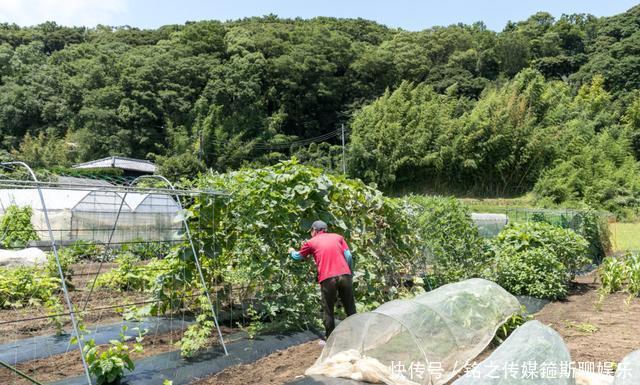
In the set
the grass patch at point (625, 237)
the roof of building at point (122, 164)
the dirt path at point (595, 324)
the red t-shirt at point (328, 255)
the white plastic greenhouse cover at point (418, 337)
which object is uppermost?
the roof of building at point (122, 164)

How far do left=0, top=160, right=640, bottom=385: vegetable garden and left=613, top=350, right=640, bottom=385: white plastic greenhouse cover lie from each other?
1756 millimetres

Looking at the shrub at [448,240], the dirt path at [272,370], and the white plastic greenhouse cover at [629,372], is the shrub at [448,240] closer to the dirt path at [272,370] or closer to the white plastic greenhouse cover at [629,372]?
the dirt path at [272,370]

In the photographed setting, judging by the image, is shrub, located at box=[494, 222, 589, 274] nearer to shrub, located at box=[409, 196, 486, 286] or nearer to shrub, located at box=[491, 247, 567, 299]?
shrub, located at box=[491, 247, 567, 299]

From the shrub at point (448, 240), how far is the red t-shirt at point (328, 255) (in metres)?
3.38

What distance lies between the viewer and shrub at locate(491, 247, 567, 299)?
8.52 metres

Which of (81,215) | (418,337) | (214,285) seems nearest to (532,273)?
(418,337)

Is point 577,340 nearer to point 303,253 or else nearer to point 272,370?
point 303,253

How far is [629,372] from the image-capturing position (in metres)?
3.10

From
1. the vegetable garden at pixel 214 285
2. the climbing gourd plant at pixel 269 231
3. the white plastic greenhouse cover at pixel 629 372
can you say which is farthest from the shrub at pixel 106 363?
the white plastic greenhouse cover at pixel 629 372

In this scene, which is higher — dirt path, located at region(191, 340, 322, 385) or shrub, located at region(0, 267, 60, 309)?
shrub, located at region(0, 267, 60, 309)

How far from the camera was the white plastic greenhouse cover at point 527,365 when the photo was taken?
10.6ft

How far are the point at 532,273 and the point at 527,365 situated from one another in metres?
5.66

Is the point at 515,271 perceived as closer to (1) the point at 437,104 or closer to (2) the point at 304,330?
(2) the point at 304,330

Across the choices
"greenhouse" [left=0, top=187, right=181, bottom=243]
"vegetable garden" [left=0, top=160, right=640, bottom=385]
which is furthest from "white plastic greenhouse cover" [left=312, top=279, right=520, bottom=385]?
"greenhouse" [left=0, top=187, right=181, bottom=243]
